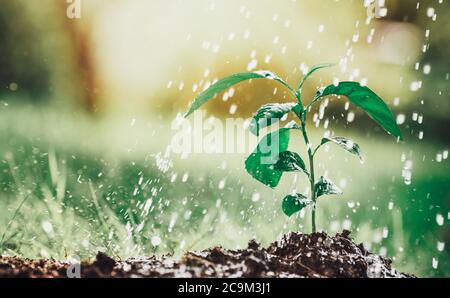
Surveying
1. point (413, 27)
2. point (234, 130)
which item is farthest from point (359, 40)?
point (234, 130)

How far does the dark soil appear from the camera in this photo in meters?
0.83

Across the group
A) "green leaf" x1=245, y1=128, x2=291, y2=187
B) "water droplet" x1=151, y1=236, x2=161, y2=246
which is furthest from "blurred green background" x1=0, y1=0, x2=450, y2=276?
"green leaf" x1=245, y1=128, x2=291, y2=187

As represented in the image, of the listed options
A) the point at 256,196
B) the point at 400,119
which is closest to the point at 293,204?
the point at 256,196

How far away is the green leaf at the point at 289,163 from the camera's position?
1.04 meters

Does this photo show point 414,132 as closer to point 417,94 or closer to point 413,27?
point 417,94

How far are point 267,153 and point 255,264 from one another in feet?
0.99

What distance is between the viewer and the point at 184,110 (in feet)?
11.3

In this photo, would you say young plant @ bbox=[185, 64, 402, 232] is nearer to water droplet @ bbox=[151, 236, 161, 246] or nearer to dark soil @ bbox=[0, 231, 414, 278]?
dark soil @ bbox=[0, 231, 414, 278]

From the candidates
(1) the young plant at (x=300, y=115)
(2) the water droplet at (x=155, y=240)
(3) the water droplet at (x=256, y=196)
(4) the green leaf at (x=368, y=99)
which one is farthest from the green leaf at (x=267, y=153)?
(3) the water droplet at (x=256, y=196)

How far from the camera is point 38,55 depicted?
381 cm

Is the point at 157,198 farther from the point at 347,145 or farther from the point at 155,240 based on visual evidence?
the point at 347,145

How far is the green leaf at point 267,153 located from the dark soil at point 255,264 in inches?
5.6

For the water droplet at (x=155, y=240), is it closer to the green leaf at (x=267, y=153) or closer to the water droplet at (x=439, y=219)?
the green leaf at (x=267, y=153)
